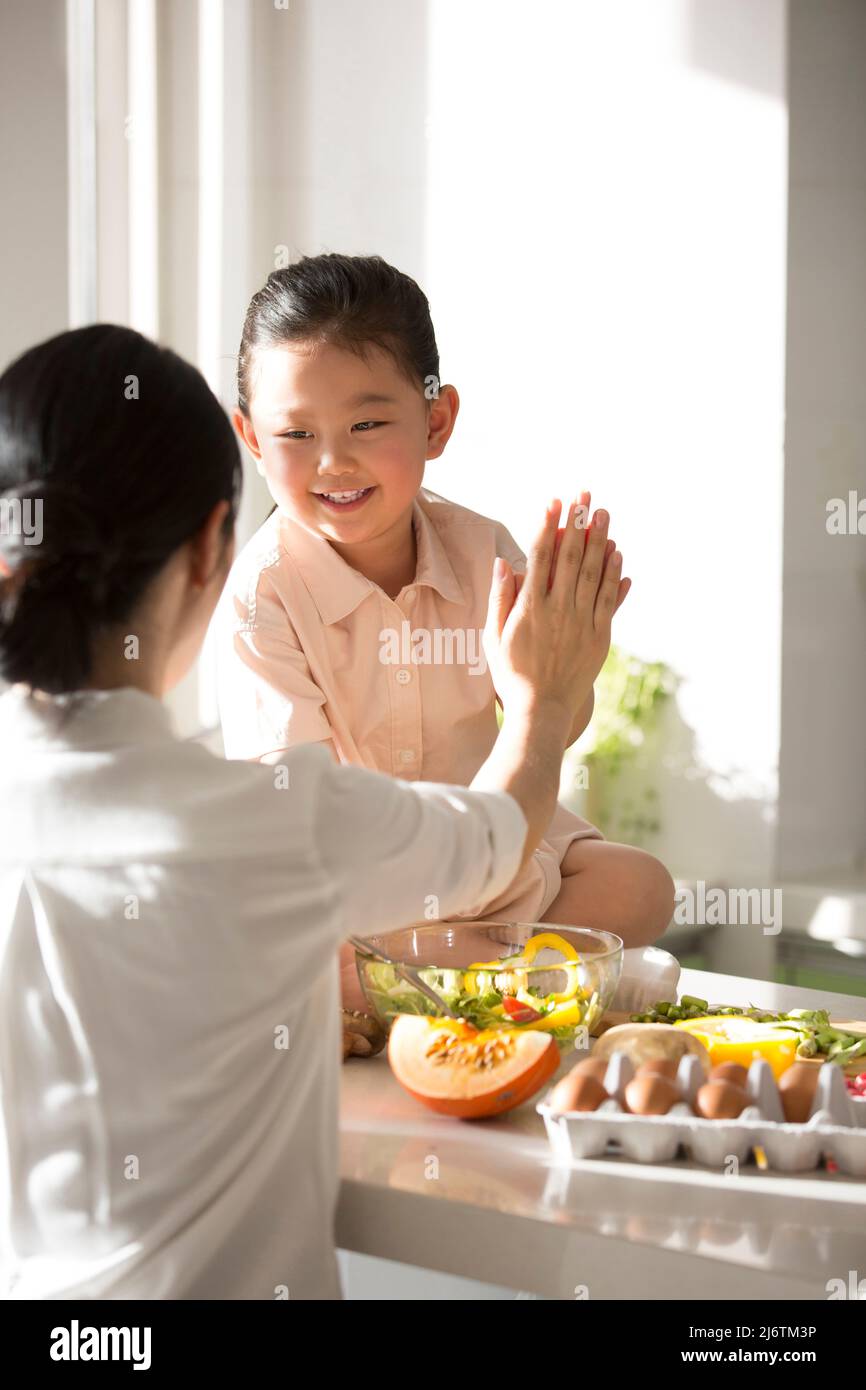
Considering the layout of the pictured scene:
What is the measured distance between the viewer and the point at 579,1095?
815 mm

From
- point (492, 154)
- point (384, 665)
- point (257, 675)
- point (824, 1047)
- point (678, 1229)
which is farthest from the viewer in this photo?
point (492, 154)

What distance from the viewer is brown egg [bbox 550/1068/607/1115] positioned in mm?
814

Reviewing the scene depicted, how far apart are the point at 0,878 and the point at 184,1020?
126 mm

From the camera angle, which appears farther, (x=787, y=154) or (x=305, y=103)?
(x=305, y=103)

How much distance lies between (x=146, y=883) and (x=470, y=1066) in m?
0.27

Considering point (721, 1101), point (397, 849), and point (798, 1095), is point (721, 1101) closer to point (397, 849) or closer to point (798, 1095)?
point (798, 1095)

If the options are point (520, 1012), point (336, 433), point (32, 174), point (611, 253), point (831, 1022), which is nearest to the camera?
point (520, 1012)

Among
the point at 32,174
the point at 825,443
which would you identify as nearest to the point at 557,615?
the point at 825,443

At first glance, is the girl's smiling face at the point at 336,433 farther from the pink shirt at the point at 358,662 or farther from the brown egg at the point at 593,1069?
the brown egg at the point at 593,1069

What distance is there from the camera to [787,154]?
2611 mm

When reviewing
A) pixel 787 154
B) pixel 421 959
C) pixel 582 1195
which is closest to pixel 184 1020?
pixel 582 1195

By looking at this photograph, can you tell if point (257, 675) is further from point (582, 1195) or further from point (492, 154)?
point (492, 154)

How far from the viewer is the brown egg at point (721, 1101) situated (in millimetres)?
798

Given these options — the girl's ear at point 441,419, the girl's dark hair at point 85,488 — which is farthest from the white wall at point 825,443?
the girl's dark hair at point 85,488
